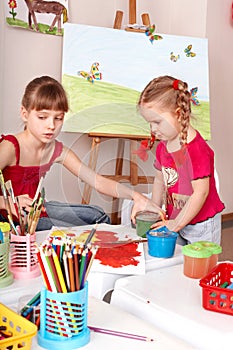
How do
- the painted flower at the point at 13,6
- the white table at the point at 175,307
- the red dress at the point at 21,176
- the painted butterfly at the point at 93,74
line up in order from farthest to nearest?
the painted butterfly at the point at 93,74 < the painted flower at the point at 13,6 < the red dress at the point at 21,176 < the white table at the point at 175,307

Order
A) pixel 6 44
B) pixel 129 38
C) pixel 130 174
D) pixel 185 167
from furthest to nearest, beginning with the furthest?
pixel 129 38 → pixel 6 44 → pixel 185 167 → pixel 130 174

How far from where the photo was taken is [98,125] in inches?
53.0

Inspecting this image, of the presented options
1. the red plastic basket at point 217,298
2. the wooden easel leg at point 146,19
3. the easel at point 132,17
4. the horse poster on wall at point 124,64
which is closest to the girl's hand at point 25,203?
the red plastic basket at point 217,298

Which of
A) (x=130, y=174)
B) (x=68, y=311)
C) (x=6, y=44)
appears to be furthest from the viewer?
(x=6, y=44)

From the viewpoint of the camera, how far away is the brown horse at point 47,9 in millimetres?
2773

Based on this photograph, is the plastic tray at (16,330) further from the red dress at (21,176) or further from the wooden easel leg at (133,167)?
the red dress at (21,176)

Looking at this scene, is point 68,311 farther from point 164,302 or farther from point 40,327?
point 164,302

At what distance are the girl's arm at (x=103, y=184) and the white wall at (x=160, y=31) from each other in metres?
1.46

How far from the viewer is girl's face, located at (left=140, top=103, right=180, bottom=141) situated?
1279mm

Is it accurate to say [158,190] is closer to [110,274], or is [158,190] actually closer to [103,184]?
[103,184]

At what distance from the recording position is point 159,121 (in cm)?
128

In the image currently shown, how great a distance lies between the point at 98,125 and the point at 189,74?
1.82 m

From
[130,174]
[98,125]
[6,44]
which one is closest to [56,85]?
[98,125]

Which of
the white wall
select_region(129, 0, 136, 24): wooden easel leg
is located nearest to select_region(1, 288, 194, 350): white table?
the white wall
